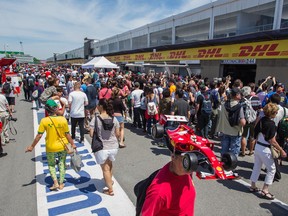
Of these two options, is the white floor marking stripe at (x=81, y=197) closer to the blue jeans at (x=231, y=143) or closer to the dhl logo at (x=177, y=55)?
the blue jeans at (x=231, y=143)

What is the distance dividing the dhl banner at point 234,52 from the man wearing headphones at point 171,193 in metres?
14.2

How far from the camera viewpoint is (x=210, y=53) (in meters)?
18.7

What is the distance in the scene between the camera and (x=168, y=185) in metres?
1.47

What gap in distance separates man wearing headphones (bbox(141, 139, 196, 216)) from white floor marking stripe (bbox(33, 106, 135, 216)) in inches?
94.2

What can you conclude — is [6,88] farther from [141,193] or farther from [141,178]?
[141,193]

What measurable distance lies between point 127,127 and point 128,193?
5.30 m

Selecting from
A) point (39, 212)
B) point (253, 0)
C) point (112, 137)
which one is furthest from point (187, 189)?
point (253, 0)

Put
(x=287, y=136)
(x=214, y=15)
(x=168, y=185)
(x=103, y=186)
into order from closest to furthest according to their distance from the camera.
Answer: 1. (x=168, y=185)
2. (x=103, y=186)
3. (x=287, y=136)
4. (x=214, y=15)

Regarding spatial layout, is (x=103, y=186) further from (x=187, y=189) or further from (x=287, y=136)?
(x=287, y=136)

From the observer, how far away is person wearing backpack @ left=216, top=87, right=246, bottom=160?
196 inches

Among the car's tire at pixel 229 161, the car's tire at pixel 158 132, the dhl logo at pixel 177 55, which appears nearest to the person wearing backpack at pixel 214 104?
the car's tire at pixel 158 132

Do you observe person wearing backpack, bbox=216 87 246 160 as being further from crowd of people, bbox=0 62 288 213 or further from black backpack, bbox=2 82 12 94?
black backpack, bbox=2 82 12 94

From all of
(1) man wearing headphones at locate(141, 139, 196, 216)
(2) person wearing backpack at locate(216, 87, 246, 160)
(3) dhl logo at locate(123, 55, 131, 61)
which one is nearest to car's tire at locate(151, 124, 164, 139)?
(1) man wearing headphones at locate(141, 139, 196, 216)

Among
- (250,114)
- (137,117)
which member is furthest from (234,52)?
(250,114)
